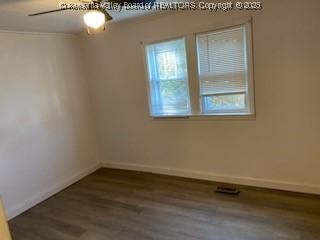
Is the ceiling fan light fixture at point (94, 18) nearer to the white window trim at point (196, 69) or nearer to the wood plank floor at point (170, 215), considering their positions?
the white window trim at point (196, 69)

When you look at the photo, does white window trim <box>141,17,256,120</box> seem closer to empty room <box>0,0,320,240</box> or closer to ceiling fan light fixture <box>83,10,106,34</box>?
empty room <box>0,0,320,240</box>

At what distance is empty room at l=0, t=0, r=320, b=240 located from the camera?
2643mm

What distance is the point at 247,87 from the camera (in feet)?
9.96

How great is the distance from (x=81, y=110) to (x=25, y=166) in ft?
4.14

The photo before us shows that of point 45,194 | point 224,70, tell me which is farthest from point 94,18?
point 45,194

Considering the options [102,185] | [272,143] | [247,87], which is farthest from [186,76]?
[102,185]

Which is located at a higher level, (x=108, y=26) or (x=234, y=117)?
(x=108, y=26)

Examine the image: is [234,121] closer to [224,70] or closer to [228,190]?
[224,70]

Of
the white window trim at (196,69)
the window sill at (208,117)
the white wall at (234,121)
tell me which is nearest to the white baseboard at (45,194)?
the white wall at (234,121)

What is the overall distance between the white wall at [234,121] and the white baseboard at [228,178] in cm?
1

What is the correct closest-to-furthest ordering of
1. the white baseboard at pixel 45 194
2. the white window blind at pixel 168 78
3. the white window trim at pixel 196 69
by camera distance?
the white window trim at pixel 196 69, the white baseboard at pixel 45 194, the white window blind at pixel 168 78

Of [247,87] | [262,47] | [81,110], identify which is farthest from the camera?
[81,110]

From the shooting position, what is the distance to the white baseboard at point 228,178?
297 centimetres

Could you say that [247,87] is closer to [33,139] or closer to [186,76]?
[186,76]
